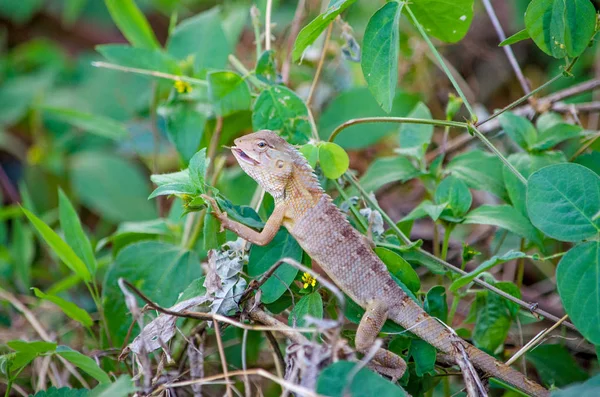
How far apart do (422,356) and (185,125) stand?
68.7 inches

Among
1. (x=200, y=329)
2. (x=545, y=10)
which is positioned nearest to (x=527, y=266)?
(x=545, y=10)

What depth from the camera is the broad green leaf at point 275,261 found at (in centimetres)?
238

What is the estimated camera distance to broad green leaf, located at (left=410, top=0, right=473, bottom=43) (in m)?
2.65

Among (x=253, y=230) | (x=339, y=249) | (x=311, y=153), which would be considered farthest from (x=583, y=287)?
(x=253, y=230)

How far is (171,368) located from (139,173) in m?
2.70

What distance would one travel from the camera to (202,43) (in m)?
3.59

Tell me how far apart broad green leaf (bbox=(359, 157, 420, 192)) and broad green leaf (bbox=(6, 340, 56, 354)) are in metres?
1.63

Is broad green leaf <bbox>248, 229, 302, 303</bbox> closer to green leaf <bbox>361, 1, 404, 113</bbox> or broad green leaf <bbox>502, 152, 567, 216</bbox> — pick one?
green leaf <bbox>361, 1, 404, 113</bbox>

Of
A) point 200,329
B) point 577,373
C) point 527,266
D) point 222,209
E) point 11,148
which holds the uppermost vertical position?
point 11,148

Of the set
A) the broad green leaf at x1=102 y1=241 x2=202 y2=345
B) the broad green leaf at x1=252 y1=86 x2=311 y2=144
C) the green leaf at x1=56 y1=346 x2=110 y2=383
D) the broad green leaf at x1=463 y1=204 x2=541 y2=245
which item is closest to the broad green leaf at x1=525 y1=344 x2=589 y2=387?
the broad green leaf at x1=463 y1=204 x2=541 y2=245

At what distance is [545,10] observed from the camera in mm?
2414

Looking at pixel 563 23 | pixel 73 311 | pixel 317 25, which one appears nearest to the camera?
pixel 563 23

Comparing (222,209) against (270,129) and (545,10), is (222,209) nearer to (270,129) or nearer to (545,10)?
(270,129)

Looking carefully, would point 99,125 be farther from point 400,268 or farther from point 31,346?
point 400,268
